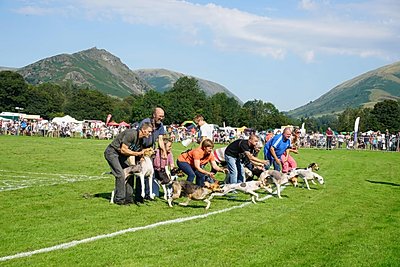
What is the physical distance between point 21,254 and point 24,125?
52755 millimetres

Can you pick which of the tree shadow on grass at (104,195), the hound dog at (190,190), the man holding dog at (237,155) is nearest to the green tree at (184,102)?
the man holding dog at (237,155)

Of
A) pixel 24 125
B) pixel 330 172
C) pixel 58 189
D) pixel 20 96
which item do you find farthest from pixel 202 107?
pixel 58 189

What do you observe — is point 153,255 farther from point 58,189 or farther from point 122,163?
point 58,189

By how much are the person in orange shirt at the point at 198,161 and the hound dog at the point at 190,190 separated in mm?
552

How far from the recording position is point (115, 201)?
11.2 metres

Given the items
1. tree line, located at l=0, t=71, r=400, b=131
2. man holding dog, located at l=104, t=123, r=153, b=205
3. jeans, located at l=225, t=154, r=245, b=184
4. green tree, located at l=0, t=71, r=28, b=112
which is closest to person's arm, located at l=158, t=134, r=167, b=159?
man holding dog, located at l=104, t=123, r=153, b=205

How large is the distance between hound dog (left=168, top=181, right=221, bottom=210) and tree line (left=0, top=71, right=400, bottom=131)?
315ft

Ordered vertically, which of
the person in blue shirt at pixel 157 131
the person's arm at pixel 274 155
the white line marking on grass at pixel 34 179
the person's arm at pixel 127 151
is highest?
the person in blue shirt at pixel 157 131

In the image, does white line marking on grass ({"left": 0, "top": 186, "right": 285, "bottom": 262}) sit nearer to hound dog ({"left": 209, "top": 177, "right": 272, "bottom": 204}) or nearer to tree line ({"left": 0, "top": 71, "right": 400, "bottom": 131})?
hound dog ({"left": 209, "top": 177, "right": 272, "bottom": 204})

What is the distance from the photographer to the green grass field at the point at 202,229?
696 centimetres

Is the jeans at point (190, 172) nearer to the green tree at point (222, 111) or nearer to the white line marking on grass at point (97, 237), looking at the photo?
the white line marking on grass at point (97, 237)

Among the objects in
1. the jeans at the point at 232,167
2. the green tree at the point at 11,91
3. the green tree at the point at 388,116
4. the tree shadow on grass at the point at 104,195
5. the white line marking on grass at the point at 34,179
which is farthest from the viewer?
the green tree at the point at 11,91

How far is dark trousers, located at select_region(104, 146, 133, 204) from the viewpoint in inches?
433

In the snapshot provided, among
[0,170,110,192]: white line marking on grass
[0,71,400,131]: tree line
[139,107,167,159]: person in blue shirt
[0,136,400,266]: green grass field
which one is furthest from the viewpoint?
[0,71,400,131]: tree line
